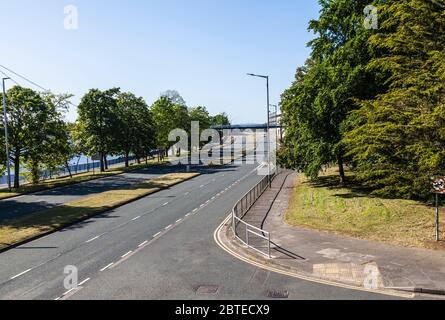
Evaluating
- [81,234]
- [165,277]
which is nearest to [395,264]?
[165,277]

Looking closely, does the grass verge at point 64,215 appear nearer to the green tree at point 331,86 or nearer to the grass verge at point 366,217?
the grass verge at point 366,217

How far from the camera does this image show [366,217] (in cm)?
2028

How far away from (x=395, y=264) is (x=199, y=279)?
6.63 m

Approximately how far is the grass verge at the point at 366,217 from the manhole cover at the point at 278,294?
6.72m

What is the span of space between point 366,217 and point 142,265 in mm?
12471

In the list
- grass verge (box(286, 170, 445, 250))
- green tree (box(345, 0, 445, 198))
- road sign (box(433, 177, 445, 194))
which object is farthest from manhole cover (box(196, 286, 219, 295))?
road sign (box(433, 177, 445, 194))

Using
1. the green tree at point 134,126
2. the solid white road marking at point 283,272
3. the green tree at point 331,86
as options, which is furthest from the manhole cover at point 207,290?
the green tree at point 134,126

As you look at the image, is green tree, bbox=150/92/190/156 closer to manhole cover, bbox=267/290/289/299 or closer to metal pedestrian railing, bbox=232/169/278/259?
metal pedestrian railing, bbox=232/169/278/259

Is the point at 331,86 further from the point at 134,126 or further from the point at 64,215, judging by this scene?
the point at 134,126

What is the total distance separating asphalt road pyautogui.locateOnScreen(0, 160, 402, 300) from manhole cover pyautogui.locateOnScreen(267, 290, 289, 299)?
0.20m

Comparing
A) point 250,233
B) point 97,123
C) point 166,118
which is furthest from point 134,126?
point 250,233

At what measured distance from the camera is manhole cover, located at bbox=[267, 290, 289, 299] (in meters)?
10.7

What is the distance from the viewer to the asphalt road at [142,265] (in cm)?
1127

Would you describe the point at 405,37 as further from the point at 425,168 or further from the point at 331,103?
the point at 331,103
